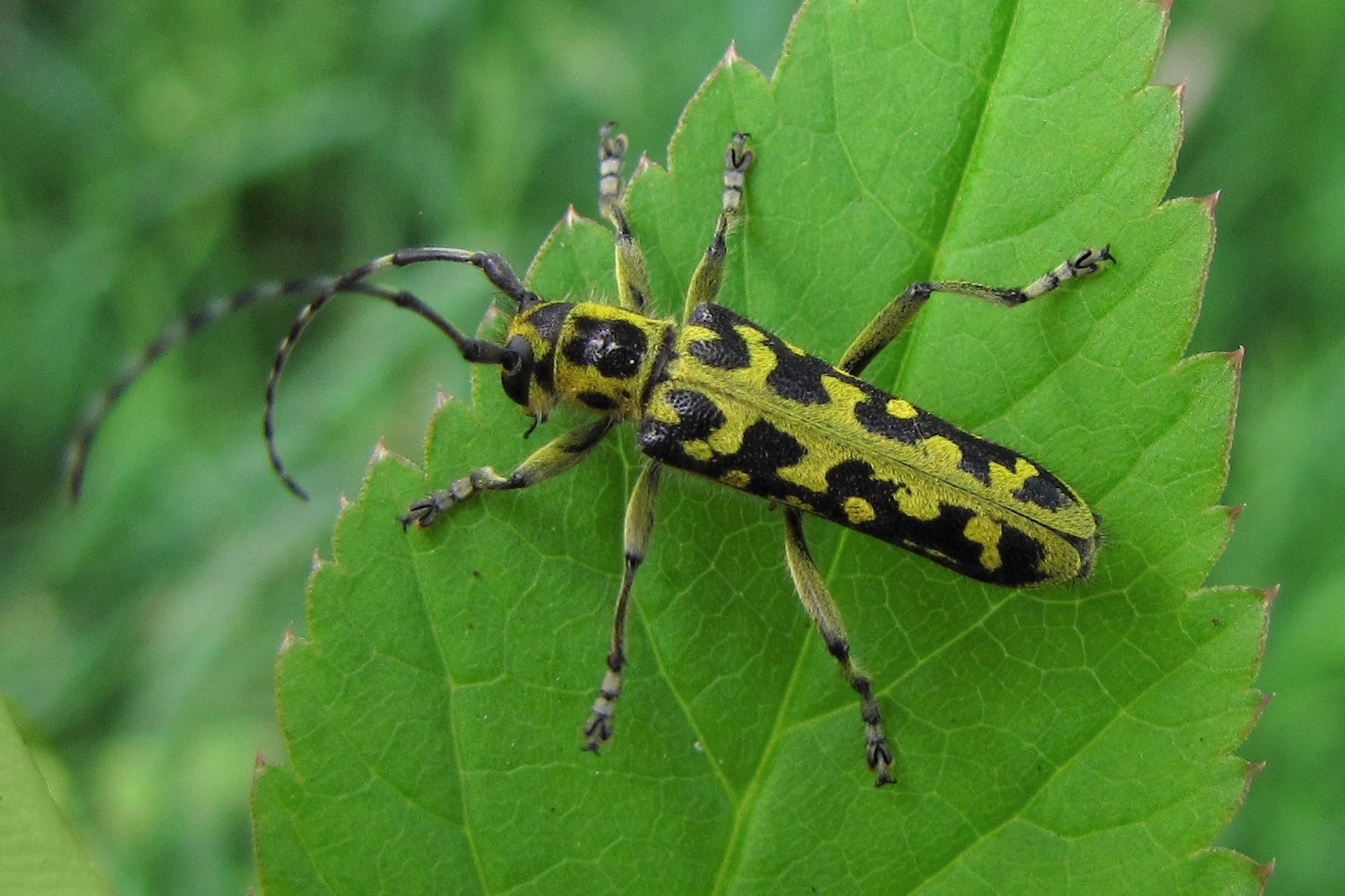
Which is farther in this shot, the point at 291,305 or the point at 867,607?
the point at 291,305

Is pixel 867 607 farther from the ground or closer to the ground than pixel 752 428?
closer to the ground

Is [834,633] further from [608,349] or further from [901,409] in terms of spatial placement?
[608,349]

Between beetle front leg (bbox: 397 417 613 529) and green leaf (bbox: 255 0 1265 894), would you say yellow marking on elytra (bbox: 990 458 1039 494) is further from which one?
beetle front leg (bbox: 397 417 613 529)

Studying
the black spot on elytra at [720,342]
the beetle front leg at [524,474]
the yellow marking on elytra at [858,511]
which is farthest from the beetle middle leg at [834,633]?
the beetle front leg at [524,474]

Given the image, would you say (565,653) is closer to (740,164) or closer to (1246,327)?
(740,164)

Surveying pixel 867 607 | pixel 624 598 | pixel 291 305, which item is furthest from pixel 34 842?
pixel 291 305

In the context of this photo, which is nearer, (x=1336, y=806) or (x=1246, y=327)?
(x=1336, y=806)

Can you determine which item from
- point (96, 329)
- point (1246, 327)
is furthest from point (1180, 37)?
point (96, 329)
